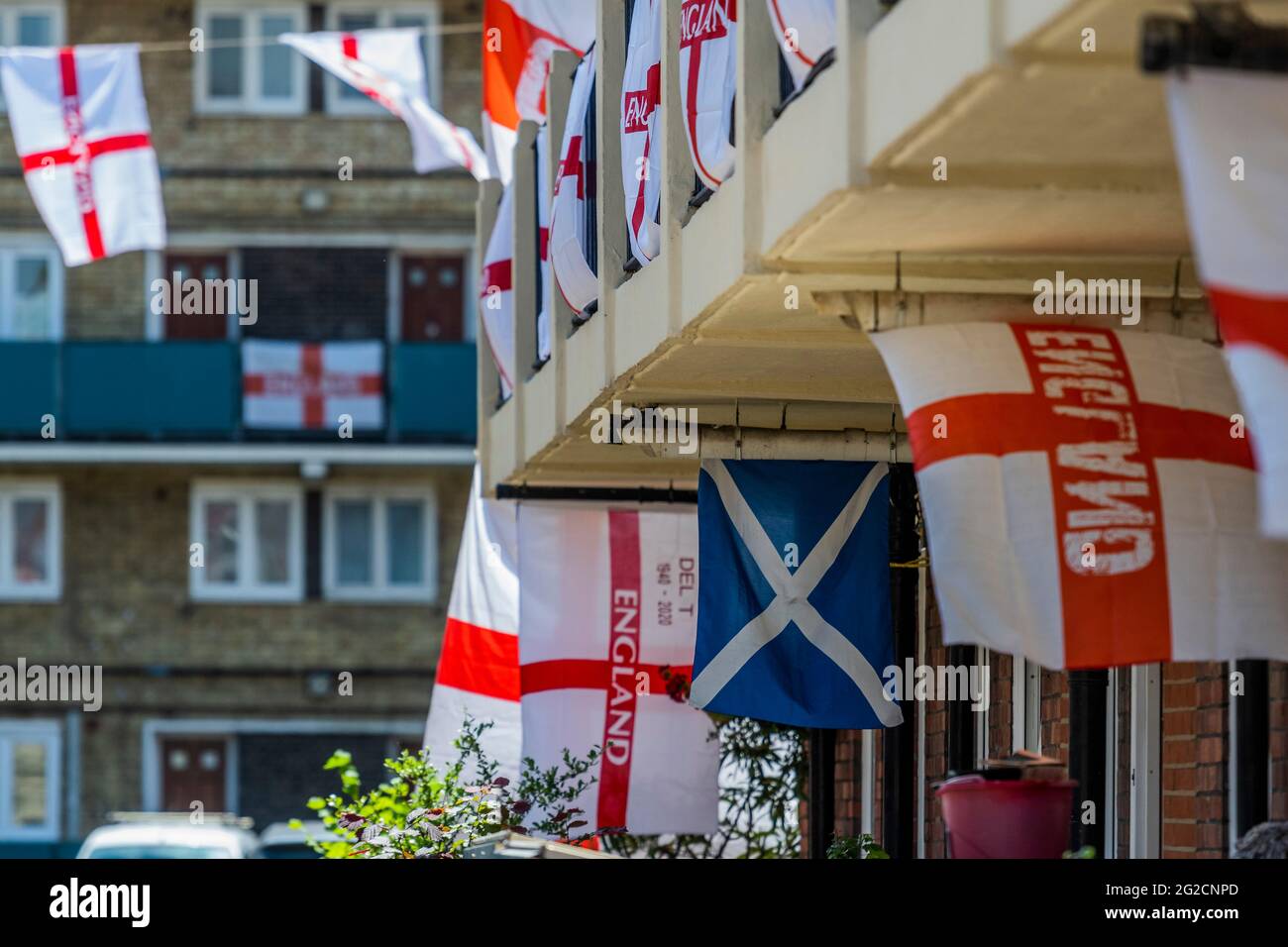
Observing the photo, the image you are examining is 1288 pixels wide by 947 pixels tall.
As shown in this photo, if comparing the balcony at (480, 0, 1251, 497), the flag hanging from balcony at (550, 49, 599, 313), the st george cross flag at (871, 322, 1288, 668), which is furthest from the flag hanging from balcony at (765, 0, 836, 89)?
the flag hanging from balcony at (550, 49, 599, 313)

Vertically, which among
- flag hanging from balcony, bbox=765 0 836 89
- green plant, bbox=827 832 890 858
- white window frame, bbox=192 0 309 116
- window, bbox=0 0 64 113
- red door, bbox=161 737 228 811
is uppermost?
window, bbox=0 0 64 113

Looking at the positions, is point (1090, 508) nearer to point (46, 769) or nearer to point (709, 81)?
point (709, 81)

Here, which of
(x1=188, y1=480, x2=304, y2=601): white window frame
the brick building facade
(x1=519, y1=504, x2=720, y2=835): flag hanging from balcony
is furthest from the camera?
(x1=188, y1=480, x2=304, y2=601): white window frame

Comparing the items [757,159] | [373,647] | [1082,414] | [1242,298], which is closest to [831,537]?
[757,159]

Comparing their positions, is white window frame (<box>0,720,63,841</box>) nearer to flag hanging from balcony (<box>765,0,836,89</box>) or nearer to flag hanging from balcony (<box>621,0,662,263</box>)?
flag hanging from balcony (<box>621,0,662,263</box>)

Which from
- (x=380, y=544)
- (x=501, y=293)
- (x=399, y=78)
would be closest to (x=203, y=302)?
(x=380, y=544)

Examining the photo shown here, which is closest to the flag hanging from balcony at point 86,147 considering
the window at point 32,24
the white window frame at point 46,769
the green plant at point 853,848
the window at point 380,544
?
the green plant at point 853,848

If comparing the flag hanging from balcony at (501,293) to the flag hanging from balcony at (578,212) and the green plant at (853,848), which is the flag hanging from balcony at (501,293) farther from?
the green plant at (853,848)

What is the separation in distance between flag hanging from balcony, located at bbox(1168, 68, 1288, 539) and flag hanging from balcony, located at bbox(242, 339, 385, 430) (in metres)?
23.2

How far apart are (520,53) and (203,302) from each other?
14233 millimetres

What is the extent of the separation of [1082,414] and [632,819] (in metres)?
6.54

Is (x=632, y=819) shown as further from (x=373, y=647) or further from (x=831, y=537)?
(x=373, y=647)

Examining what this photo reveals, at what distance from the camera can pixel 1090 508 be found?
20.6 ft

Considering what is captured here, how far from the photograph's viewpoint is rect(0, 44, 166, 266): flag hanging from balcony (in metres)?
16.9
